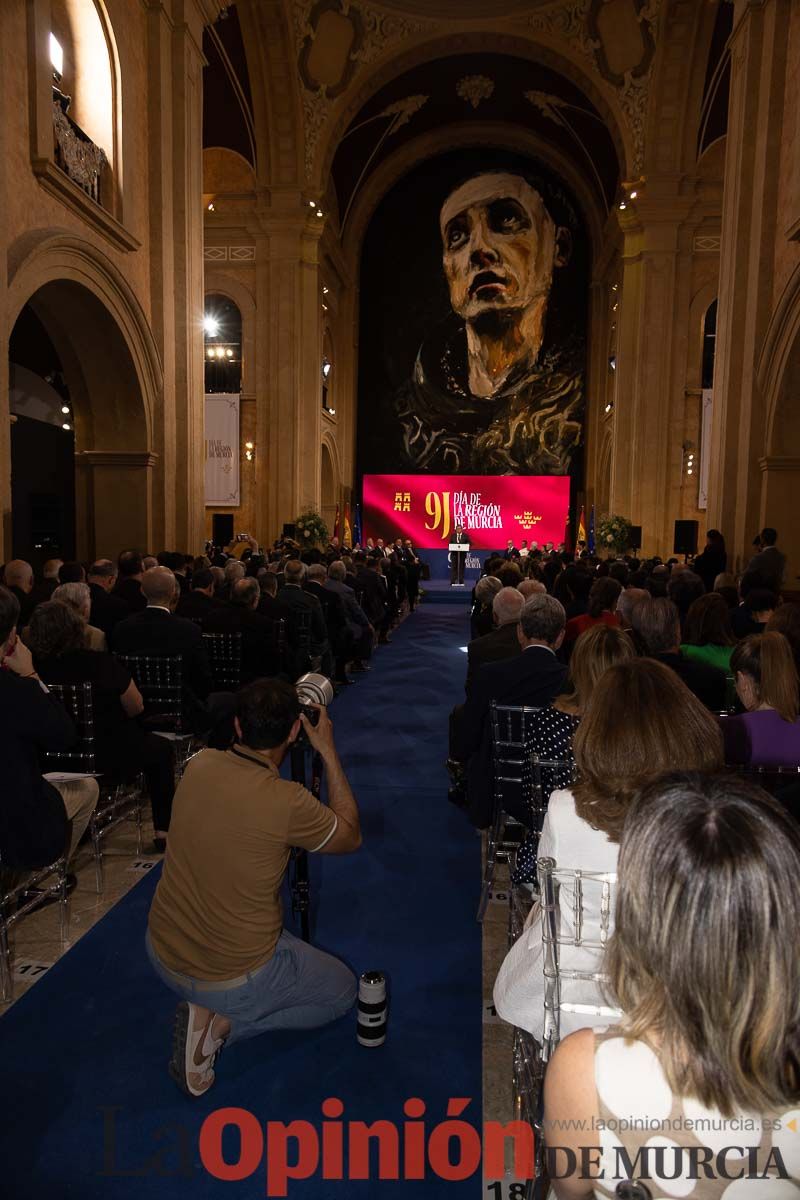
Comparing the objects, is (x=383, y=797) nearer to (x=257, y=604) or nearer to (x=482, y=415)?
(x=257, y=604)

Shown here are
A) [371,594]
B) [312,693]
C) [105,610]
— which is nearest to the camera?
[312,693]

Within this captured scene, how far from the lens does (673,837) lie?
3.32 feet

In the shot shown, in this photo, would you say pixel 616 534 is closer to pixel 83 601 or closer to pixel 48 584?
pixel 48 584

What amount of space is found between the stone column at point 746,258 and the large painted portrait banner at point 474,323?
12731 millimetres

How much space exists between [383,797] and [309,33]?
678 inches

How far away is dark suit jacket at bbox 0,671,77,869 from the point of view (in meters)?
2.89

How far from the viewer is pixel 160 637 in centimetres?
483

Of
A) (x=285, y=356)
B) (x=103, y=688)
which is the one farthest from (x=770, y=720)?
(x=285, y=356)

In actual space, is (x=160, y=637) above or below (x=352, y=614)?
above

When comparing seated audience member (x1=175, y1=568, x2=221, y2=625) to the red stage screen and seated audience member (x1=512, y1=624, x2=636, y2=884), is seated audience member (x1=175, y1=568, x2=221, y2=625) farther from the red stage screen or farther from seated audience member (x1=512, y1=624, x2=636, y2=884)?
the red stage screen

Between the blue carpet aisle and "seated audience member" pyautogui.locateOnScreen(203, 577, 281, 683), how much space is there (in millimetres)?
2097

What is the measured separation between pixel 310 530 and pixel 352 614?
324 inches

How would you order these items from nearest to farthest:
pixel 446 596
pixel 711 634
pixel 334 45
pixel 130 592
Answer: pixel 711 634
pixel 130 592
pixel 334 45
pixel 446 596

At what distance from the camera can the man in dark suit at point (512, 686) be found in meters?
3.75
